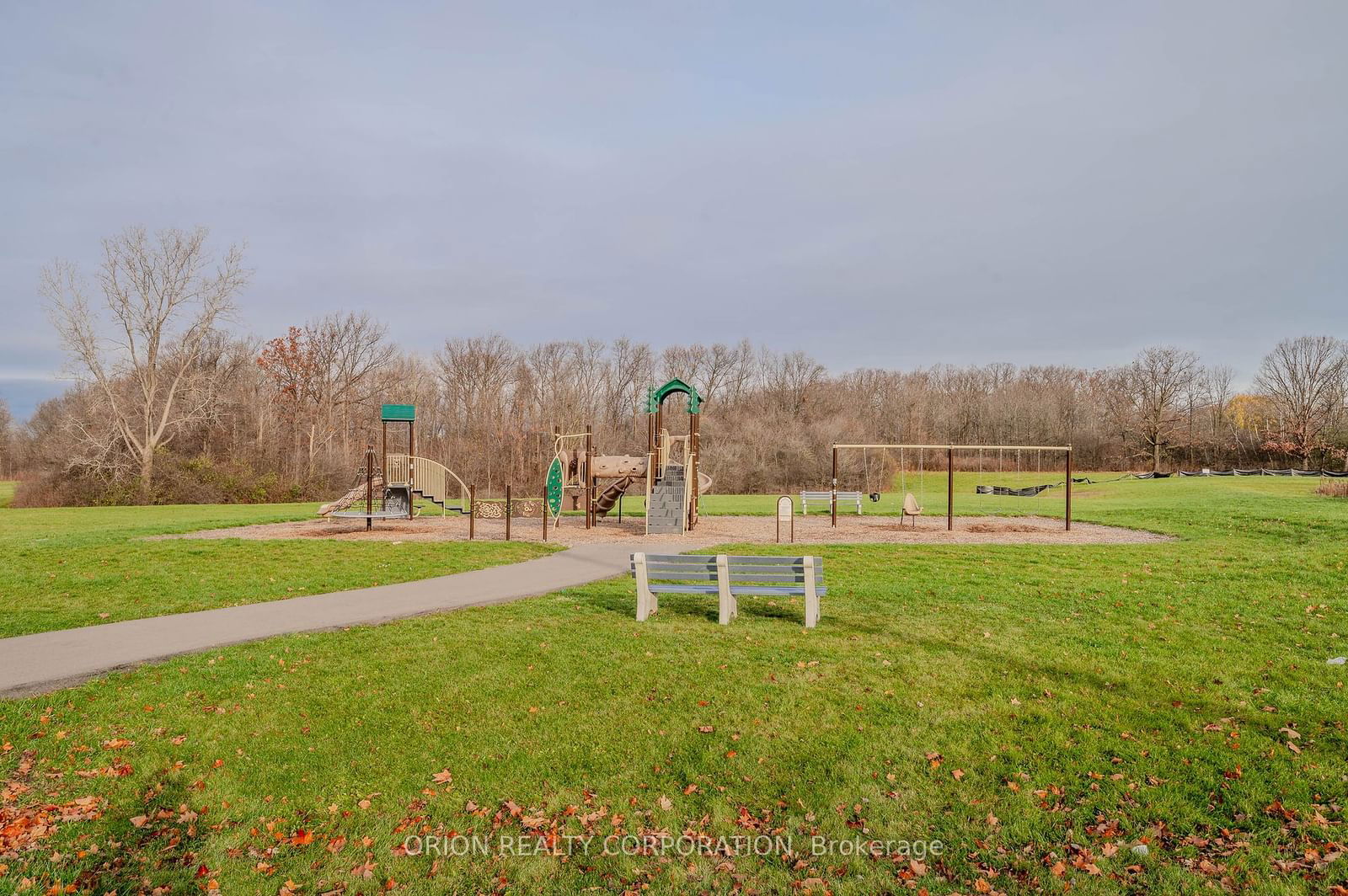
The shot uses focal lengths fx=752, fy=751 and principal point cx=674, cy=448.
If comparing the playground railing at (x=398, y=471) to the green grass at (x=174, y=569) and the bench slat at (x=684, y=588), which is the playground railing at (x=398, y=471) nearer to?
the green grass at (x=174, y=569)

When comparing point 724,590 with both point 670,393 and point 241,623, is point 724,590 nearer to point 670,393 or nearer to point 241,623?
point 241,623

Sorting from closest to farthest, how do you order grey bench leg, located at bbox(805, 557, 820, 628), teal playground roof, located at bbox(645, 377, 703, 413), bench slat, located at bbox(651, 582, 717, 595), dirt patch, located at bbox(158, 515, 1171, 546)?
grey bench leg, located at bbox(805, 557, 820, 628) < bench slat, located at bbox(651, 582, 717, 595) < dirt patch, located at bbox(158, 515, 1171, 546) < teal playground roof, located at bbox(645, 377, 703, 413)

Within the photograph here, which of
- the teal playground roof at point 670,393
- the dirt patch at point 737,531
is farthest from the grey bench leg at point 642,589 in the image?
the teal playground roof at point 670,393

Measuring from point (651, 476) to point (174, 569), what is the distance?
10734 millimetres

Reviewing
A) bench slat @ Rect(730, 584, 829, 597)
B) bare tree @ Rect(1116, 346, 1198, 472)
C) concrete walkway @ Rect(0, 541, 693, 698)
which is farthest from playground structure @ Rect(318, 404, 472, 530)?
bare tree @ Rect(1116, 346, 1198, 472)

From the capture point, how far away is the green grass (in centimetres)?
930

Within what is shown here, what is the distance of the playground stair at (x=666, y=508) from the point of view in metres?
19.3

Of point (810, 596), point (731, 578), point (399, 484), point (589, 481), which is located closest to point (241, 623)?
point (731, 578)

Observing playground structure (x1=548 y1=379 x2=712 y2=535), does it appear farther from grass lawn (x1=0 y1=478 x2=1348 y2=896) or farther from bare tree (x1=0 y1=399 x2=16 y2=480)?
bare tree (x1=0 y1=399 x2=16 y2=480)

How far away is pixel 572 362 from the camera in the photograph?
58.4 metres

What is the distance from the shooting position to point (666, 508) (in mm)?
19688

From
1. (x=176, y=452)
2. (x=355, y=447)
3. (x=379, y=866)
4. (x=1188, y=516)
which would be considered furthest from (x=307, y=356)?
(x=379, y=866)

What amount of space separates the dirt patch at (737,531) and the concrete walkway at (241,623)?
5193mm

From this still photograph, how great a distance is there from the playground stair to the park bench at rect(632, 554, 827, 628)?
10.1m
